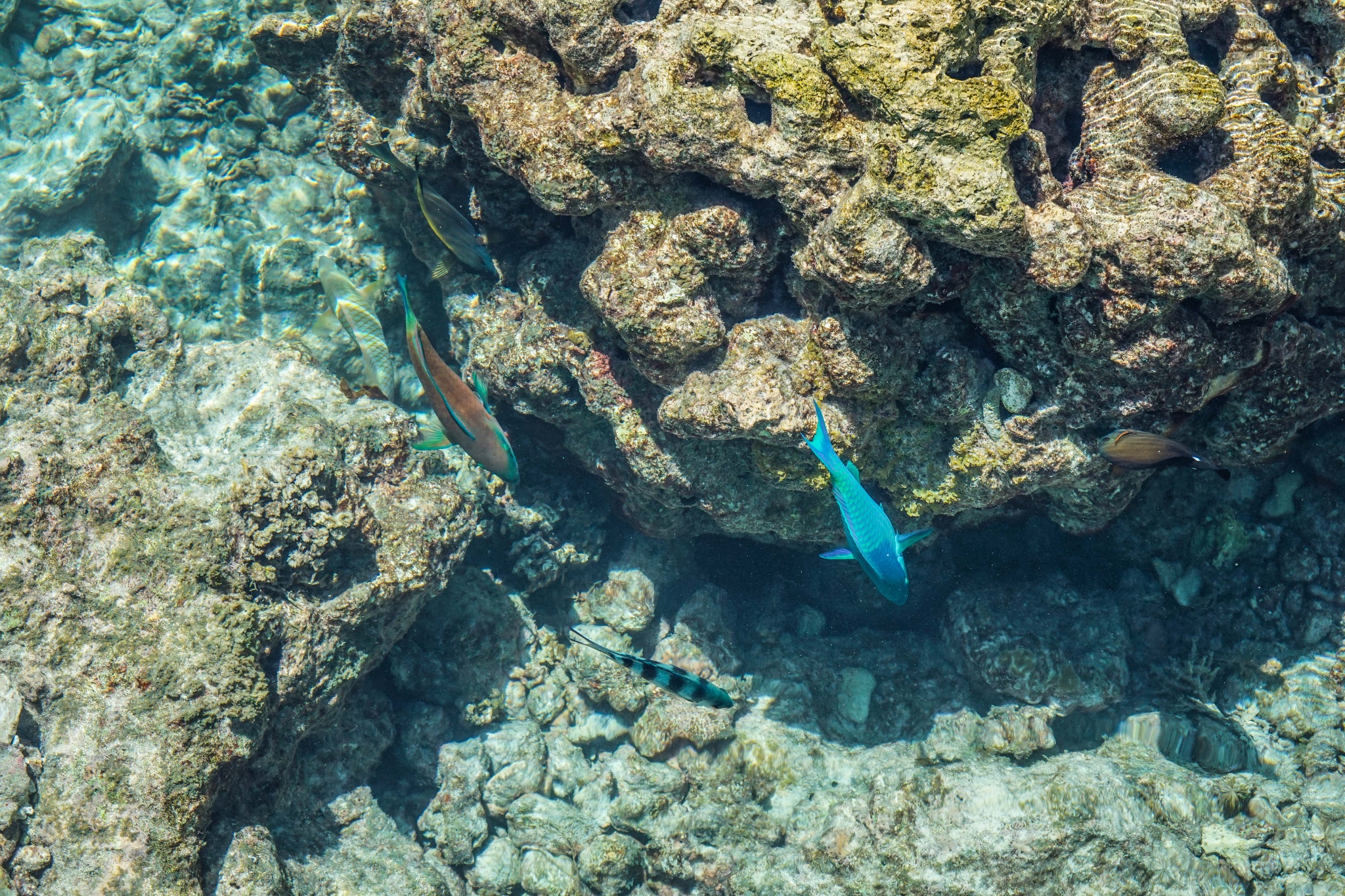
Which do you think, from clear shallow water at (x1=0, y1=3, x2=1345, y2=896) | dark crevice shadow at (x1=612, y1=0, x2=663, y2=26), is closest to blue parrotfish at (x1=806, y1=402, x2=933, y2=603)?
clear shallow water at (x1=0, y1=3, x2=1345, y2=896)

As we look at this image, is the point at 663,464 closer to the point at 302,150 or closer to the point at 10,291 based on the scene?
the point at 10,291

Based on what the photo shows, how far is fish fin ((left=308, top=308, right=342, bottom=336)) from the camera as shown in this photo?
6.70 meters

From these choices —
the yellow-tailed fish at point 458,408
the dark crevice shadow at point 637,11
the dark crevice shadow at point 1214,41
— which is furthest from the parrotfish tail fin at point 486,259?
the dark crevice shadow at point 1214,41

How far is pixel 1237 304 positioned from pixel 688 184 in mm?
2526

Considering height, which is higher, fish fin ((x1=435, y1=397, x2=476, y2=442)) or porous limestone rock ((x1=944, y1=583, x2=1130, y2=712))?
fish fin ((x1=435, y1=397, x2=476, y2=442))

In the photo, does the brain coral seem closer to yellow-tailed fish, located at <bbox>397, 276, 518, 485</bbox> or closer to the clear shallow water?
the clear shallow water

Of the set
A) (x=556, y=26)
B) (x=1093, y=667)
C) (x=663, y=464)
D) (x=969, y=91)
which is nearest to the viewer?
(x=969, y=91)

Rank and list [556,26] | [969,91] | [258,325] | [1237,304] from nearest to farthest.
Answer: [969,91]
[1237,304]
[556,26]
[258,325]

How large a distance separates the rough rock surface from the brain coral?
164 cm

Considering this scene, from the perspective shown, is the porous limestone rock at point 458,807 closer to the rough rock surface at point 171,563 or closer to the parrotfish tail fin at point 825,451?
the rough rock surface at point 171,563

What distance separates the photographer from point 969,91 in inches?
111

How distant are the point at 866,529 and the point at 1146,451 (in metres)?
1.62

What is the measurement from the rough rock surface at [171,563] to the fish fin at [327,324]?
181 centimetres

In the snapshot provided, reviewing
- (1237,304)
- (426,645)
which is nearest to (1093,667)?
(1237,304)
